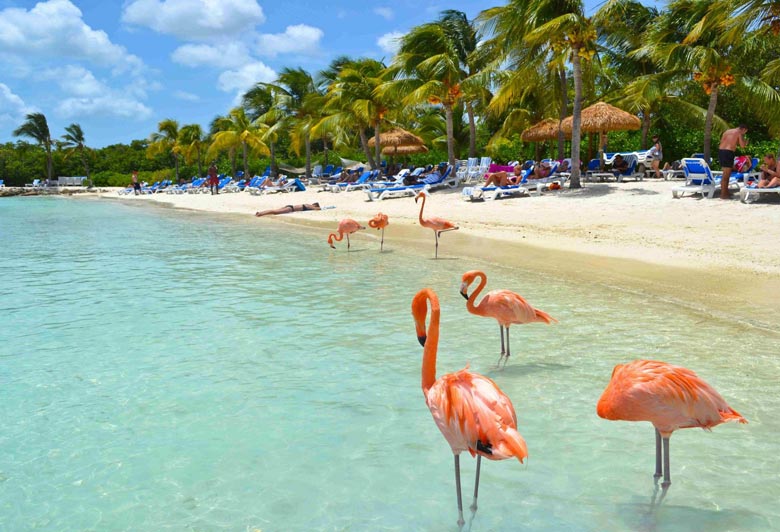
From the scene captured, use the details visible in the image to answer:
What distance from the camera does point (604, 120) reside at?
74.1ft

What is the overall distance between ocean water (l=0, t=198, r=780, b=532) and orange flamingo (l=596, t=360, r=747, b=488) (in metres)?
0.62

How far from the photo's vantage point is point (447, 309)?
8.57 meters

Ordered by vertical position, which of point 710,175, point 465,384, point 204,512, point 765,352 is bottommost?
point 204,512

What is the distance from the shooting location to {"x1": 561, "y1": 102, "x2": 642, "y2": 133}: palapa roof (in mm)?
22625

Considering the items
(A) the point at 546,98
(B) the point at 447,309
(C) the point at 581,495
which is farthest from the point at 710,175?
(C) the point at 581,495

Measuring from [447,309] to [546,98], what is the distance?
67.2 ft

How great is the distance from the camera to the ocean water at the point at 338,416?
3.84 metres

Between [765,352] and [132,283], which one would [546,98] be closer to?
[132,283]

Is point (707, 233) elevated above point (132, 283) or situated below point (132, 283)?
above

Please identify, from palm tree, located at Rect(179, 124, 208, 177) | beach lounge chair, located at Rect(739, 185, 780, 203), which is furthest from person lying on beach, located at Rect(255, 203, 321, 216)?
palm tree, located at Rect(179, 124, 208, 177)

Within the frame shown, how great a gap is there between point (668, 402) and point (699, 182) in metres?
14.3

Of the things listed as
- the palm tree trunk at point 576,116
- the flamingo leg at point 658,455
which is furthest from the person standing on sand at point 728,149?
the flamingo leg at point 658,455

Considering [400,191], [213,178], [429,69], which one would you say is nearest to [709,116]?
[429,69]

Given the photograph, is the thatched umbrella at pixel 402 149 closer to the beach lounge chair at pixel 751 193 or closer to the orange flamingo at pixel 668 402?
the beach lounge chair at pixel 751 193
